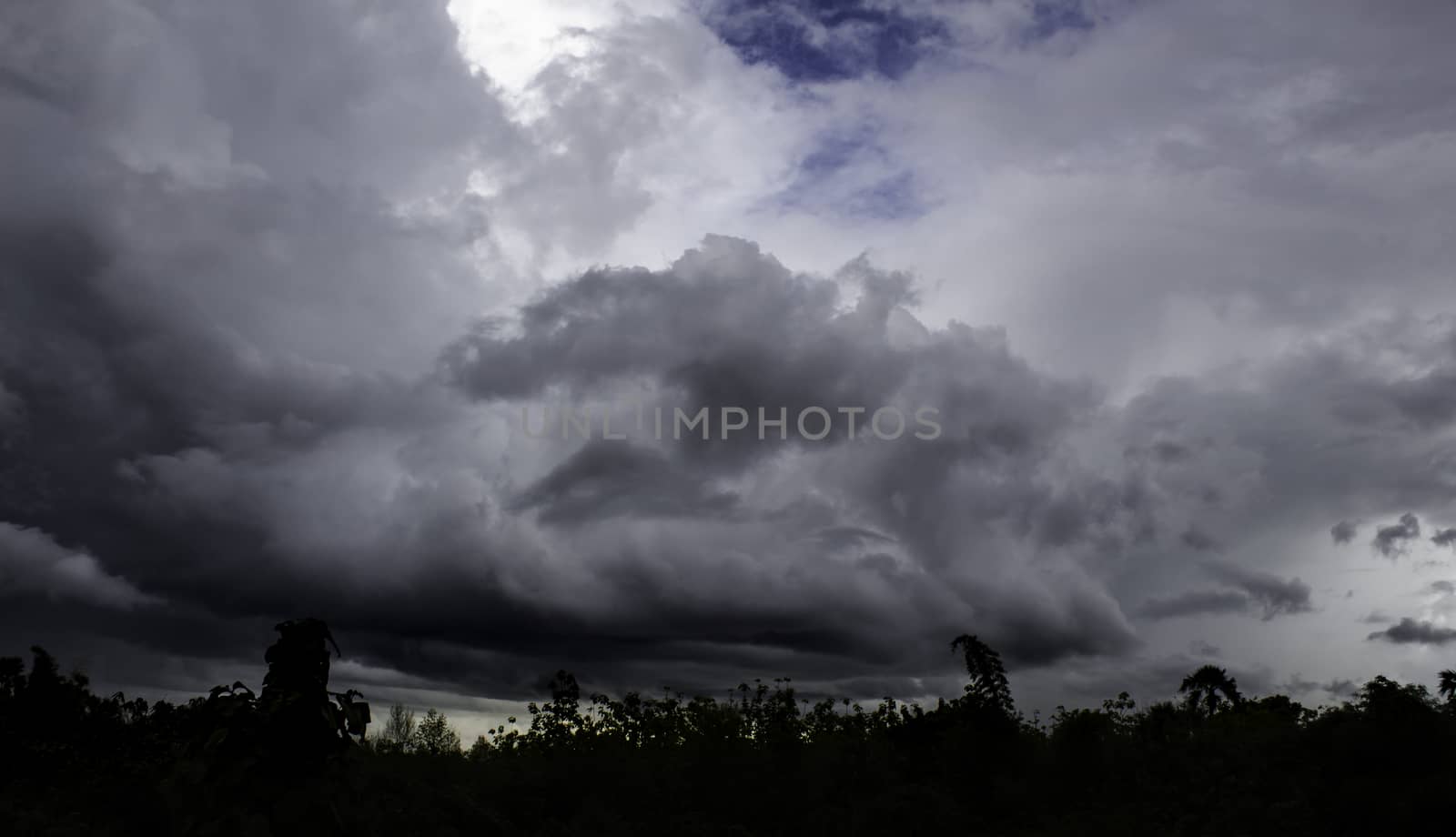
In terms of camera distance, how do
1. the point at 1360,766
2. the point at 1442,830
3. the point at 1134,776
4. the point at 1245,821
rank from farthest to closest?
the point at 1134,776 → the point at 1360,766 → the point at 1245,821 → the point at 1442,830

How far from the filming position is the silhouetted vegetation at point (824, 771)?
2045 centimetres

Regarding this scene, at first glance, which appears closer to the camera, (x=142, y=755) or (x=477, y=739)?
(x=142, y=755)

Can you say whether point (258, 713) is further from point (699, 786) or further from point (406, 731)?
point (406, 731)

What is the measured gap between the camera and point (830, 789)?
24328 mm

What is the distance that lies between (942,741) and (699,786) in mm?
6360

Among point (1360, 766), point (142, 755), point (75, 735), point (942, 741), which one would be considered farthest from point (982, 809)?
point (75, 735)

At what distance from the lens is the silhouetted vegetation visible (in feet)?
67.1

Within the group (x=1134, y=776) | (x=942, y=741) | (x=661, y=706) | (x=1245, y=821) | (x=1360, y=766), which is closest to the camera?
(x=1245, y=821)

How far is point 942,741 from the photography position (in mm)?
26547

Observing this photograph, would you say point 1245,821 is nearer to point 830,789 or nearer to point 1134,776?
point 1134,776

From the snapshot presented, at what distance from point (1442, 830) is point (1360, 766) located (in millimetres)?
2910

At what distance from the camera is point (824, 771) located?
81.7 ft

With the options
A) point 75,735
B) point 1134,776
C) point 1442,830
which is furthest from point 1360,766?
point 75,735

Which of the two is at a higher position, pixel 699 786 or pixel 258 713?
pixel 258 713
